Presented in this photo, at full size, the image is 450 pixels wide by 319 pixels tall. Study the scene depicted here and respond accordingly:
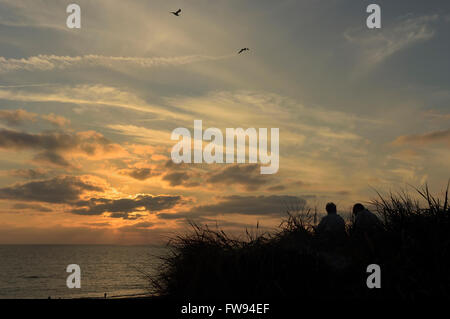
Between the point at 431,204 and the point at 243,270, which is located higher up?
the point at 431,204

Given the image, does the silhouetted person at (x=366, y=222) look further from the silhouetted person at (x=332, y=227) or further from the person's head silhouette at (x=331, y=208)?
the person's head silhouette at (x=331, y=208)

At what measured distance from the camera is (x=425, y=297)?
884cm

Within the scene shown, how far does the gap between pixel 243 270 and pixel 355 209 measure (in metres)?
6.03

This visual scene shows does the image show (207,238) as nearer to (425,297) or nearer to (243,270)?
(243,270)

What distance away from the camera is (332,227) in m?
13.5

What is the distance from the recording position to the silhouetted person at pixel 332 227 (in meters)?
13.3

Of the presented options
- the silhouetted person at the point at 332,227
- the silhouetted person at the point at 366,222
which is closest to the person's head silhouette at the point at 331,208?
the silhouetted person at the point at 332,227

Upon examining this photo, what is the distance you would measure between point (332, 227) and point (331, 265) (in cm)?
297

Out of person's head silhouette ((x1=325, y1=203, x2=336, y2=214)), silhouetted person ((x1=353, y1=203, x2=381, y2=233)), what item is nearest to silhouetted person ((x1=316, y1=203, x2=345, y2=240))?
person's head silhouette ((x1=325, y1=203, x2=336, y2=214))

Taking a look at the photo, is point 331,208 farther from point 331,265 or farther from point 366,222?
point 331,265

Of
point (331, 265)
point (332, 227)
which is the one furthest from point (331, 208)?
point (331, 265)
